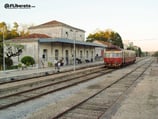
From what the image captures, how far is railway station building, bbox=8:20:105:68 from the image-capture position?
106ft

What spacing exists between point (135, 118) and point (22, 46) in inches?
1055

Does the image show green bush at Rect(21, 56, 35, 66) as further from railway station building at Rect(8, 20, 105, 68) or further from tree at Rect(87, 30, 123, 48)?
tree at Rect(87, 30, 123, 48)

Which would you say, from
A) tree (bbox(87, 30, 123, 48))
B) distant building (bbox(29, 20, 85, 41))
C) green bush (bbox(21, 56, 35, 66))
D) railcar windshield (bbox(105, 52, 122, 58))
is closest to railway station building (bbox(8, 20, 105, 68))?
distant building (bbox(29, 20, 85, 41))

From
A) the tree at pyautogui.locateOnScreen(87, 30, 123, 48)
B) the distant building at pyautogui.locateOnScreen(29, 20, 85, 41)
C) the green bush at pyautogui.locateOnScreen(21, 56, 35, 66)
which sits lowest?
the green bush at pyautogui.locateOnScreen(21, 56, 35, 66)

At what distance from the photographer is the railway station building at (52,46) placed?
1270 inches

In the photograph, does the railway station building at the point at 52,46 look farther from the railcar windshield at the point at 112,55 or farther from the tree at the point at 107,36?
the tree at the point at 107,36

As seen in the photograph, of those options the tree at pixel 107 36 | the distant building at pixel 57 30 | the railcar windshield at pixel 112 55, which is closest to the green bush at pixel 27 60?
the railcar windshield at pixel 112 55

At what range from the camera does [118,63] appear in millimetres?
33812

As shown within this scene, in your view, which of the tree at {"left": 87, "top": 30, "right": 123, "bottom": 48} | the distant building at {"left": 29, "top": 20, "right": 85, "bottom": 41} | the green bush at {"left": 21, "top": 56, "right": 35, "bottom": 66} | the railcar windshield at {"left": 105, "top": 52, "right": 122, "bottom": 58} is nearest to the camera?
the green bush at {"left": 21, "top": 56, "right": 35, "bottom": 66}

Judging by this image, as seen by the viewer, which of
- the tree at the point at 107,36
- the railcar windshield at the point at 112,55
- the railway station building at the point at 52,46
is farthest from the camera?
the tree at the point at 107,36

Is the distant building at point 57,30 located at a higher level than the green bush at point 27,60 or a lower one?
higher

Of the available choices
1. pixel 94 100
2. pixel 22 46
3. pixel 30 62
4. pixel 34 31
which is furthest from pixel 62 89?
pixel 34 31

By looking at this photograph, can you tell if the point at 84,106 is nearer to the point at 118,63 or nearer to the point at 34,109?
the point at 34,109

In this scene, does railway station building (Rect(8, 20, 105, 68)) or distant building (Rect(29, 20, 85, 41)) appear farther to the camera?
distant building (Rect(29, 20, 85, 41))
